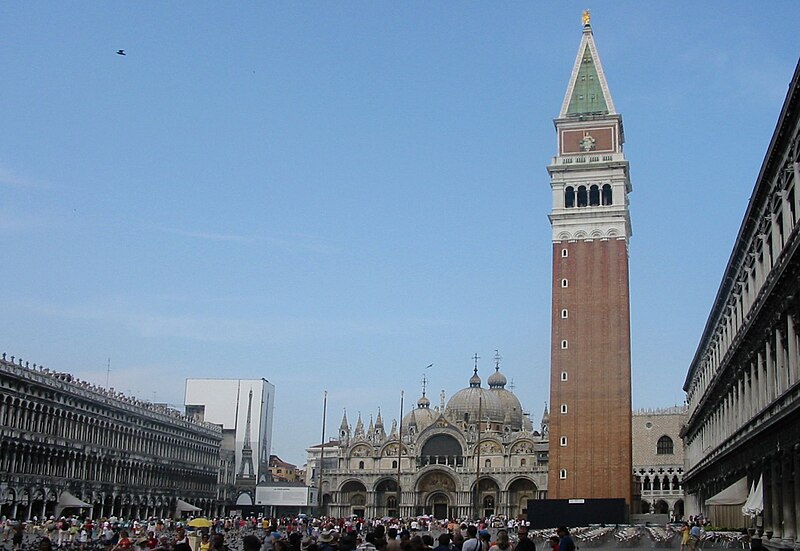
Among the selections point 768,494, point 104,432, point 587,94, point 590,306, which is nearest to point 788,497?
point 768,494

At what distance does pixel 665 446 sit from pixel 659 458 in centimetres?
Result: 150

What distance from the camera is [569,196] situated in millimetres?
78125

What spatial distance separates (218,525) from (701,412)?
1187 inches

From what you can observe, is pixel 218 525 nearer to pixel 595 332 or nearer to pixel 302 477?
pixel 595 332

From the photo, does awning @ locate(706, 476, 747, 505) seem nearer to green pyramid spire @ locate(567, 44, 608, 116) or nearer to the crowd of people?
the crowd of people

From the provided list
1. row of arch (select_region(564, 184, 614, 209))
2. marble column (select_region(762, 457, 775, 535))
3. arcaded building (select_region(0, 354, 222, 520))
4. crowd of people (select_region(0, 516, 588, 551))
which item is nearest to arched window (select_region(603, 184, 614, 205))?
row of arch (select_region(564, 184, 614, 209))

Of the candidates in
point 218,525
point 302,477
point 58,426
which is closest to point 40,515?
point 58,426

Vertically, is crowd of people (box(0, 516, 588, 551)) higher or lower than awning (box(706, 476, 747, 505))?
lower

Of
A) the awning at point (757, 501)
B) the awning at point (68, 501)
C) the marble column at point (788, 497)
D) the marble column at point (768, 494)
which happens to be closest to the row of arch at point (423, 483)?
the awning at point (68, 501)

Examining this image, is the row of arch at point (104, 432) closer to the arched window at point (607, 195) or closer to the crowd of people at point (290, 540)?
the crowd of people at point (290, 540)

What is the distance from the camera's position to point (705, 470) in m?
54.3

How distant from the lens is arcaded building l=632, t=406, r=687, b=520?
297ft

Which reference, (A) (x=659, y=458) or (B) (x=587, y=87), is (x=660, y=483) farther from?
(B) (x=587, y=87)

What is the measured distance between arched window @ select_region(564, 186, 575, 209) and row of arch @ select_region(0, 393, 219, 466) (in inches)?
1546
